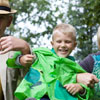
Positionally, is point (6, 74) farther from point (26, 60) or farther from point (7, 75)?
point (26, 60)

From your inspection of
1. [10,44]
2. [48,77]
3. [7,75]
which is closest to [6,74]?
[7,75]

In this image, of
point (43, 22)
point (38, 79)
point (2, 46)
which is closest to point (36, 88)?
point (38, 79)

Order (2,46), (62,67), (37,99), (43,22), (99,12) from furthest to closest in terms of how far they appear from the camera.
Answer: (43,22), (99,12), (62,67), (37,99), (2,46)

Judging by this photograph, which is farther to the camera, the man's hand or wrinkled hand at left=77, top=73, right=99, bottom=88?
wrinkled hand at left=77, top=73, right=99, bottom=88

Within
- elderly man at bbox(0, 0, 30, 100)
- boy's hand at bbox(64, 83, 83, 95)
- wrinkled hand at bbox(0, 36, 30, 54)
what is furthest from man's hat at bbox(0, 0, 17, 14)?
boy's hand at bbox(64, 83, 83, 95)

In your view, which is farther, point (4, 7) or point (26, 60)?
point (4, 7)

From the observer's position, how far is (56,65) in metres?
3.01

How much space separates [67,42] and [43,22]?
68.8 ft

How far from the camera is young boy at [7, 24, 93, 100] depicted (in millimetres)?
2863

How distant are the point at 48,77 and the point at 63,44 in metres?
0.41

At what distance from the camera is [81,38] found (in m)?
7.62

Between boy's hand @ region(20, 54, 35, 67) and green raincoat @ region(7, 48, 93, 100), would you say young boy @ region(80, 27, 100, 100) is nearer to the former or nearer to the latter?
green raincoat @ region(7, 48, 93, 100)

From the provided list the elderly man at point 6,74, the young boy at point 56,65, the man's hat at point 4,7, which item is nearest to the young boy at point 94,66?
the young boy at point 56,65

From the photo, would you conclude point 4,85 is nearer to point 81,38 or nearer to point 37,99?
point 37,99
